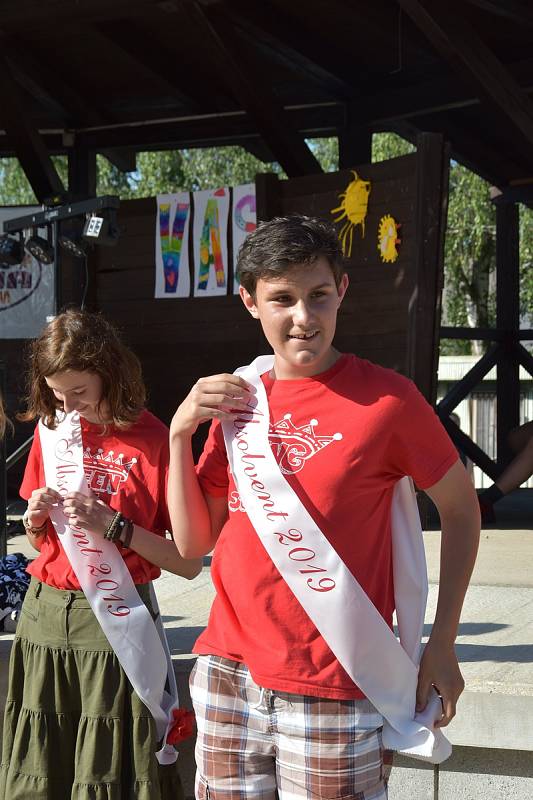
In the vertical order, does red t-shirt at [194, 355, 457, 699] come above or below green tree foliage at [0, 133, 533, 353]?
below

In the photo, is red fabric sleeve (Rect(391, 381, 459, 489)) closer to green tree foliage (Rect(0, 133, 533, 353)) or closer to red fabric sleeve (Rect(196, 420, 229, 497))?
red fabric sleeve (Rect(196, 420, 229, 497))

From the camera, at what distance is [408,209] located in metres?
6.86

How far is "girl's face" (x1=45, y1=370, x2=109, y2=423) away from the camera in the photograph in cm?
270

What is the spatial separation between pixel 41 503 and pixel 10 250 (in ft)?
15.7

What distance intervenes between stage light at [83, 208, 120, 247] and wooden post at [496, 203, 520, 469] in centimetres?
431

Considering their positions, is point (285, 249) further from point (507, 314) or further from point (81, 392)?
point (507, 314)

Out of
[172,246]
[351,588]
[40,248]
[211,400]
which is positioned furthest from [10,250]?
[351,588]

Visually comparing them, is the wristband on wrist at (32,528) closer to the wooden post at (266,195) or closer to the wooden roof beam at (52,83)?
the wooden post at (266,195)

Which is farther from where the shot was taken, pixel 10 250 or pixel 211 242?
pixel 211 242

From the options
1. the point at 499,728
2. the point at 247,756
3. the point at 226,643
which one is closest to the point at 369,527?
the point at 226,643

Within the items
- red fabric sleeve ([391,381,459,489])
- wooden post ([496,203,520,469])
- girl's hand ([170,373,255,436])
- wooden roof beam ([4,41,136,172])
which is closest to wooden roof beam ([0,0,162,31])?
wooden roof beam ([4,41,136,172])

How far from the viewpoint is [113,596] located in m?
2.65

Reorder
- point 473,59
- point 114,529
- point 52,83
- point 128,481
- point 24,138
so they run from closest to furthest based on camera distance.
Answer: point 114,529
point 128,481
point 473,59
point 24,138
point 52,83

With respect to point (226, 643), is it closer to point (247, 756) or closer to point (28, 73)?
point (247, 756)
